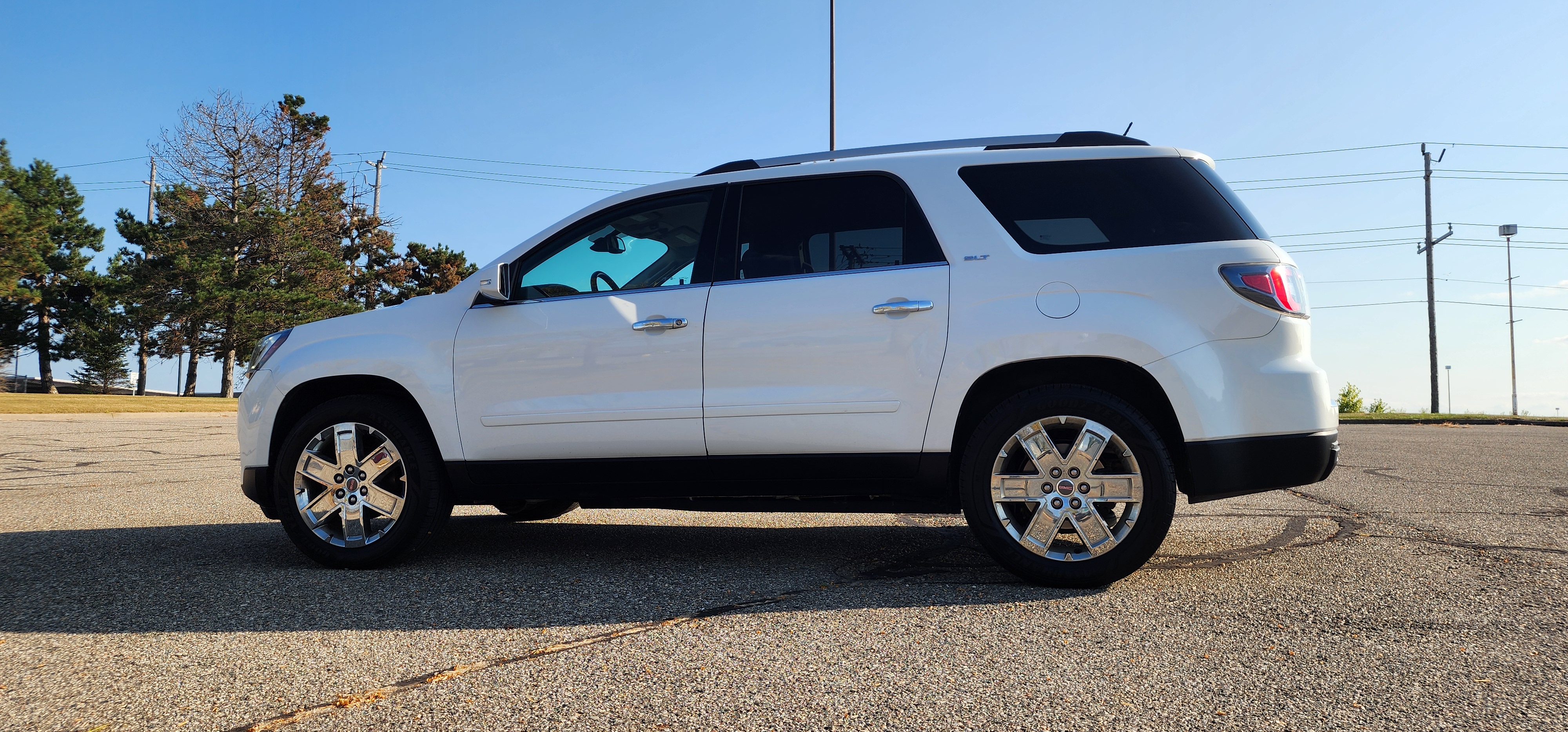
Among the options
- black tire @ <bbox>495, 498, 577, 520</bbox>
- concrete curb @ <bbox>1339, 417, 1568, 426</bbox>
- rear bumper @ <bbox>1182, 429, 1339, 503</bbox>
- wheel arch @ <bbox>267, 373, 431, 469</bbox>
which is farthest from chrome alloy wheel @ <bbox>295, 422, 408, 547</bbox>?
concrete curb @ <bbox>1339, 417, 1568, 426</bbox>

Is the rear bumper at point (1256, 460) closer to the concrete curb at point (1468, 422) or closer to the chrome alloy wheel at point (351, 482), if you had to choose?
the chrome alloy wheel at point (351, 482)

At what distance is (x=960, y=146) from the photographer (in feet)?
14.7

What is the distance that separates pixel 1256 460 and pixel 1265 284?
2.31 feet

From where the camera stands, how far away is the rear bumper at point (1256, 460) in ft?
12.2

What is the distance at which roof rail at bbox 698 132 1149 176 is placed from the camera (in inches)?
166

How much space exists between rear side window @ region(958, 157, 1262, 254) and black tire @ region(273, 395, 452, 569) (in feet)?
9.39

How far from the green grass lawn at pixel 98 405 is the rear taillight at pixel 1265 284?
22015mm

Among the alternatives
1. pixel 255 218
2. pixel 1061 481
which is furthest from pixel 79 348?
pixel 1061 481

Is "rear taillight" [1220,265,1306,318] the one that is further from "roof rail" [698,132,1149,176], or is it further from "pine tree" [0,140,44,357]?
"pine tree" [0,140,44,357]

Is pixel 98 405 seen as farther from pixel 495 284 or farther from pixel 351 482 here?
pixel 495 284

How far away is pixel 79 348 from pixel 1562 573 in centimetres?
5561

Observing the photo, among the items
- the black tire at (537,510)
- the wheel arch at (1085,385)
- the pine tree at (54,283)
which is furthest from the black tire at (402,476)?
the pine tree at (54,283)

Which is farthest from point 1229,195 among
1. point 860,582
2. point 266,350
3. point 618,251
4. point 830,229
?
point 266,350

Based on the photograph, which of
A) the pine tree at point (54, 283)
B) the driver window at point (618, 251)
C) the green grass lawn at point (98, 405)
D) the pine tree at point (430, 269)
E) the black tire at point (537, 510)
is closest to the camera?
the driver window at point (618, 251)
